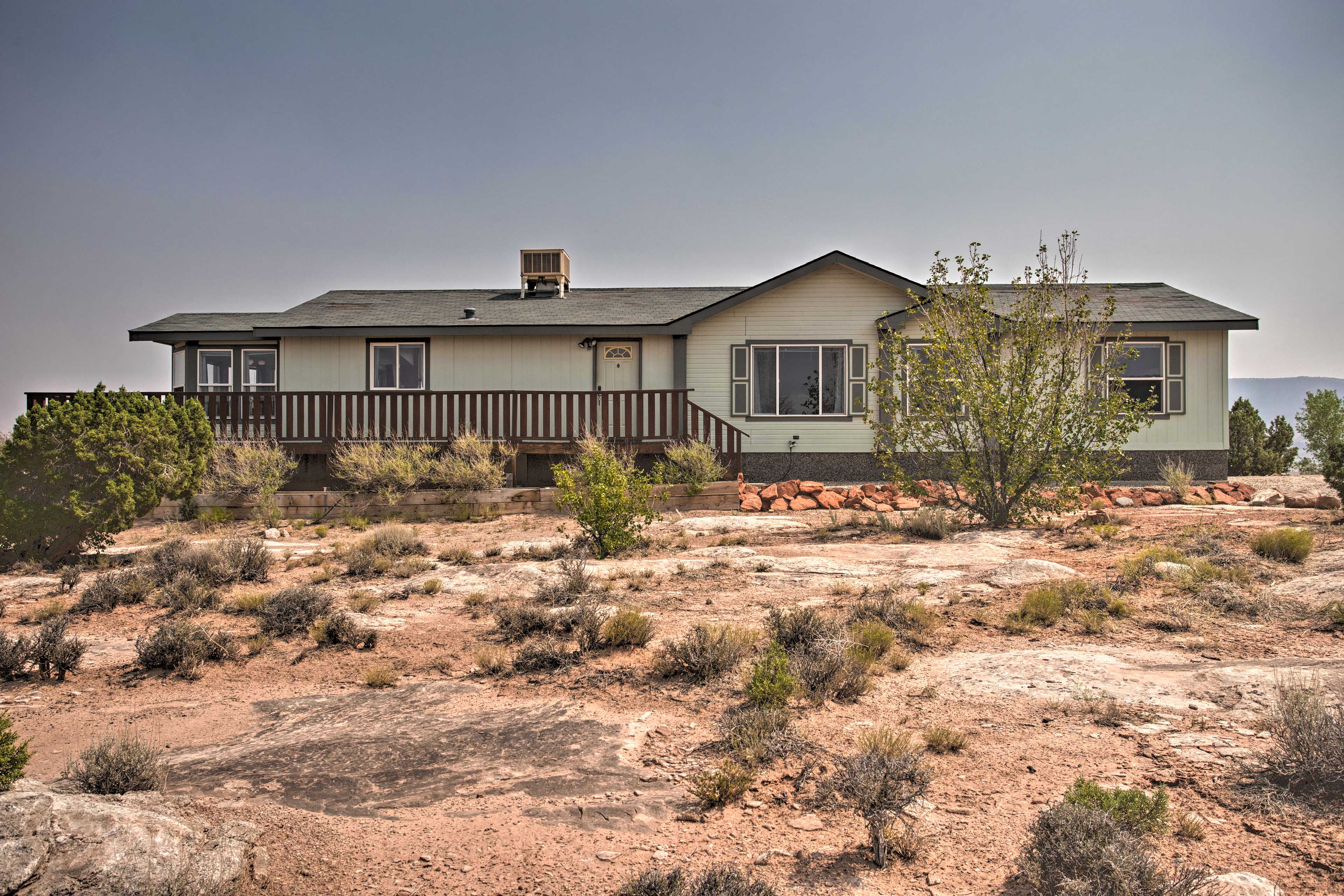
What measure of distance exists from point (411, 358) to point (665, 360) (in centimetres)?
611

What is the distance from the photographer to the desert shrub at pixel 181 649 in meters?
Result: 5.84

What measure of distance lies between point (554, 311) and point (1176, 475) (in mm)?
13548

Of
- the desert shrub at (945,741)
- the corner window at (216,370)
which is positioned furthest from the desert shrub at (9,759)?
the corner window at (216,370)

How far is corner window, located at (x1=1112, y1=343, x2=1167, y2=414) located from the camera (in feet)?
57.3

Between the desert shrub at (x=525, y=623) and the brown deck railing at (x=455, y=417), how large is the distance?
8926mm

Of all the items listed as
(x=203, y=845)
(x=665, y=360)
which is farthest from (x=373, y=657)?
(x=665, y=360)

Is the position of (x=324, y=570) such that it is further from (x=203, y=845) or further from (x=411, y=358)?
(x=411, y=358)

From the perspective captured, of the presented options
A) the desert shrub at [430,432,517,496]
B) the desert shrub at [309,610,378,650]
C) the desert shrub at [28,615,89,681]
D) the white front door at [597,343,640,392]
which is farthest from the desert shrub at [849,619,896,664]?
the white front door at [597,343,640,392]

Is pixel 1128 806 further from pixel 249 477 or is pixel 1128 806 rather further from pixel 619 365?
pixel 619 365

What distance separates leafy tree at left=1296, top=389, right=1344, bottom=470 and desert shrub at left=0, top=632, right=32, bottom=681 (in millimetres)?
25361

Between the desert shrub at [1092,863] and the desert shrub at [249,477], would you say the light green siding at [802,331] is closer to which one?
the desert shrub at [249,477]

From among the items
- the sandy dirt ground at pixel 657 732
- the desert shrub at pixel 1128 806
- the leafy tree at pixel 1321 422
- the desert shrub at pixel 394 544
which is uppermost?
the leafy tree at pixel 1321 422

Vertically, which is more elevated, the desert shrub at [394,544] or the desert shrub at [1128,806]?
the desert shrub at [394,544]

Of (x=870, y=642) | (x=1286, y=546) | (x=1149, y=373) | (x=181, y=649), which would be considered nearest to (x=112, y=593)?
(x=181, y=649)
